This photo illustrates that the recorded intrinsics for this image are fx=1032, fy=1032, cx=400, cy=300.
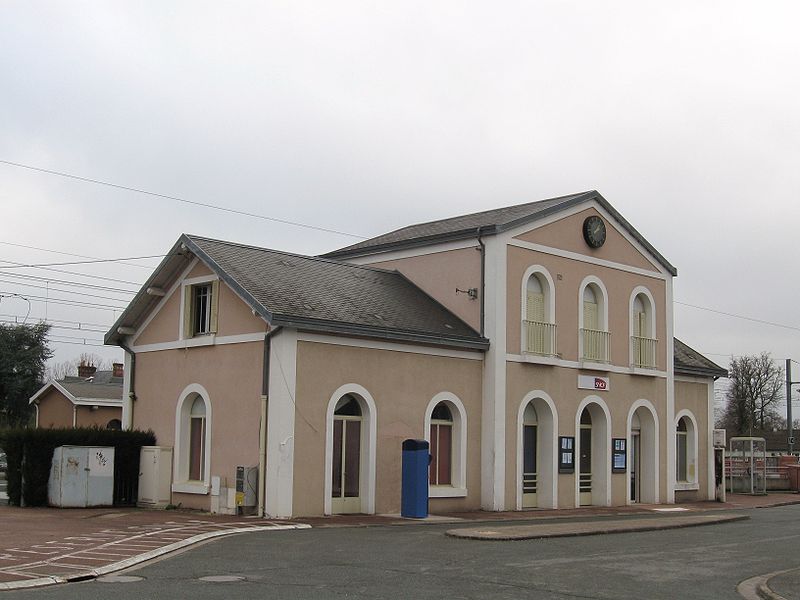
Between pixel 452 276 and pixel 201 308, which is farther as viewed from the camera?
pixel 452 276

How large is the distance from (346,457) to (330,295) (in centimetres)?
352

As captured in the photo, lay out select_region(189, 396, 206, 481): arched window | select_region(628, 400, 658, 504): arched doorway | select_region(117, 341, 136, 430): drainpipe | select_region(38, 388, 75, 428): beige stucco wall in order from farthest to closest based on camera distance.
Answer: select_region(38, 388, 75, 428): beige stucco wall → select_region(628, 400, 658, 504): arched doorway → select_region(117, 341, 136, 430): drainpipe → select_region(189, 396, 206, 481): arched window

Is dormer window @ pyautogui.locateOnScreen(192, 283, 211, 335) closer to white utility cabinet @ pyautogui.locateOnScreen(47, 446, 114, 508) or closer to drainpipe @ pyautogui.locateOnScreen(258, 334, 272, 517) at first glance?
drainpipe @ pyautogui.locateOnScreen(258, 334, 272, 517)

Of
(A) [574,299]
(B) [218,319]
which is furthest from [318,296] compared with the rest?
(A) [574,299]

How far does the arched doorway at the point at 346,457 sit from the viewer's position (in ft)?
69.7

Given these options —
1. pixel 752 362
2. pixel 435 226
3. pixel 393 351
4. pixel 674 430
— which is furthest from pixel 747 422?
pixel 393 351

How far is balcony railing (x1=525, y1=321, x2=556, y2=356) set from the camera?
2522cm

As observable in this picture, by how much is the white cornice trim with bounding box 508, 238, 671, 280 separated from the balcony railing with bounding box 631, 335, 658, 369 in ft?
6.15

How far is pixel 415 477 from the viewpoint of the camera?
2075 cm

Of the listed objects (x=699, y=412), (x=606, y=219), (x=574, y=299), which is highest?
(x=606, y=219)

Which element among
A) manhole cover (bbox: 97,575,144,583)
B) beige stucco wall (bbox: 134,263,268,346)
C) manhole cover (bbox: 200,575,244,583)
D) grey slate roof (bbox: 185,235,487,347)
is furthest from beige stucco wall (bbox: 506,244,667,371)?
manhole cover (bbox: 97,575,144,583)

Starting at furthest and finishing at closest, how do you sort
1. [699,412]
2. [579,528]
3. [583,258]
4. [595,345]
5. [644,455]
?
[699,412], [644,455], [595,345], [583,258], [579,528]

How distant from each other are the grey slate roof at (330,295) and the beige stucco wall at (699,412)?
9.28 meters

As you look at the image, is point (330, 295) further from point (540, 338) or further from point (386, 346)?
point (540, 338)
